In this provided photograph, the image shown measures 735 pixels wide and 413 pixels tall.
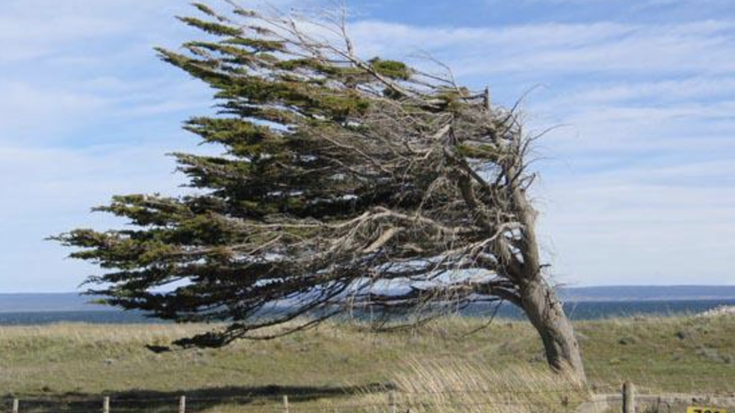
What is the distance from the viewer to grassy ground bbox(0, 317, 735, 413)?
2400cm

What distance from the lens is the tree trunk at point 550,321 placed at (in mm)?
22219

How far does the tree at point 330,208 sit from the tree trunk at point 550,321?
3 centimetres

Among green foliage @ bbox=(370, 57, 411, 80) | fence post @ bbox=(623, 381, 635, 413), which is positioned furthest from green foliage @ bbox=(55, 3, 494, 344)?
fence post @ bbox=(623, 381, 635, 413)

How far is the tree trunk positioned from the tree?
29 mm

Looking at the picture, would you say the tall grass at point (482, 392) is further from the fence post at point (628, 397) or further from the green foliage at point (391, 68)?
the green foliage at point (391, 68)

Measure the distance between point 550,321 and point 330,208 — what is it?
5.15 m

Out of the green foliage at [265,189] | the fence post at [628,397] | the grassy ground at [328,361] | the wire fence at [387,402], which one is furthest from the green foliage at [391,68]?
the fence post at [628,397]

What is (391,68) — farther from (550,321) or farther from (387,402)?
(387,402)

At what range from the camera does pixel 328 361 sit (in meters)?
32.8

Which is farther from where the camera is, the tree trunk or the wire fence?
the tree trunk

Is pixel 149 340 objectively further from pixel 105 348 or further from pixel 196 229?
pixel 196 229

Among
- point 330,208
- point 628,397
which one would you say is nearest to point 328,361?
point 330,208

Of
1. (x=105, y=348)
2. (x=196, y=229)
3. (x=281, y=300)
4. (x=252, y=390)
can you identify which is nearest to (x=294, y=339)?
(x=105, y=348)

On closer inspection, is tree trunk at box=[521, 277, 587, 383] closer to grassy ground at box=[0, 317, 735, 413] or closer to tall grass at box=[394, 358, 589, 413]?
grassy ground at box=[0, 317, 735, 413]
